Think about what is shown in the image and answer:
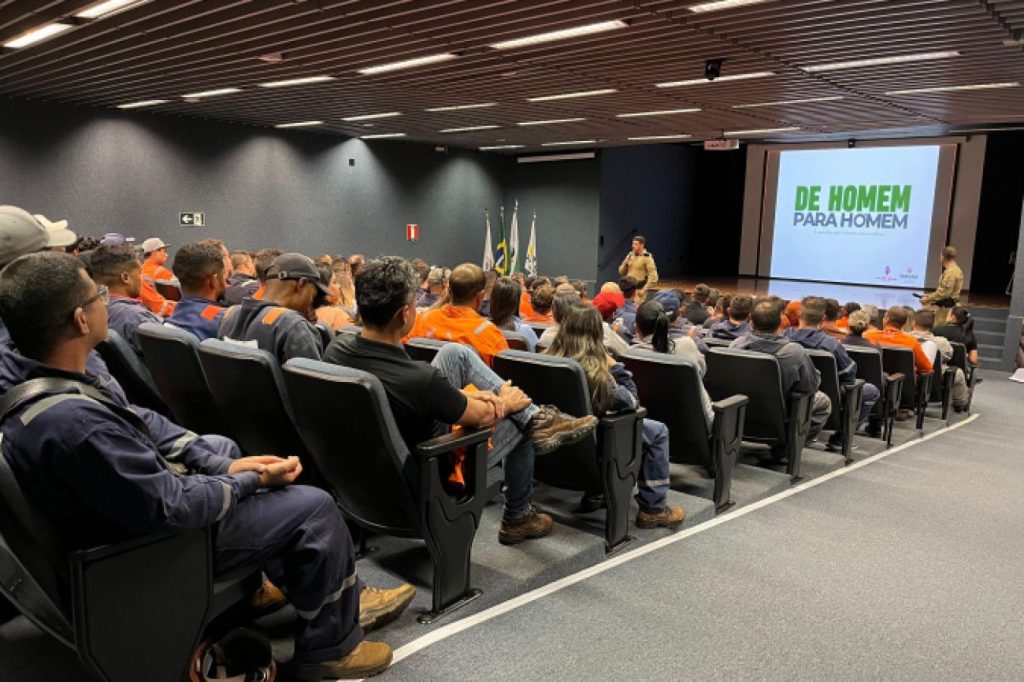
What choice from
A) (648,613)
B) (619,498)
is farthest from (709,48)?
(648,613)

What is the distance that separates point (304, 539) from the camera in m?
1.90

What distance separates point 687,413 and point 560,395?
0.90 metres

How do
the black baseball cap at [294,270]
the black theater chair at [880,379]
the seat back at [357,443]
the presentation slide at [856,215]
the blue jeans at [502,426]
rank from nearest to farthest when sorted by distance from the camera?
1. the seat back at [357,443]
2. the blue jeans at [502,426]
3. the black baseball cap at [294,270]
4. the black theater chair at [880,379]
5. the presentation slide at [856,215]

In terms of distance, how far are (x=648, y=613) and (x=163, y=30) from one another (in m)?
5.75

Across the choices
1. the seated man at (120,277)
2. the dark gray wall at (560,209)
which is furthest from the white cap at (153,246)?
the dark gray wall at (560,209)

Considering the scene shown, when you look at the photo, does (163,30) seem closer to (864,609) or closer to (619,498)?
(619,498)

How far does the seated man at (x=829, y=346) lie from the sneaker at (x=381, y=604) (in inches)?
127

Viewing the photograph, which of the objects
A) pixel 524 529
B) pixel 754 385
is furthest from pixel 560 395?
pixel 754 385

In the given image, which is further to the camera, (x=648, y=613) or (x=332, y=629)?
(x=648, y=613)

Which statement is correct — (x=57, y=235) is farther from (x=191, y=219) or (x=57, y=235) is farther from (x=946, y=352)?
(x=191, y=219)

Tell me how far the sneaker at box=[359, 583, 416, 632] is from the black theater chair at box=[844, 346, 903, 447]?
3880mm

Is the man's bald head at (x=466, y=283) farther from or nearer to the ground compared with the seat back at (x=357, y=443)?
farther from the ground

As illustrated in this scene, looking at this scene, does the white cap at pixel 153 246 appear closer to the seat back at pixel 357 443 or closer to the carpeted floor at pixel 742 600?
the carpeted floor at pixel 742 600

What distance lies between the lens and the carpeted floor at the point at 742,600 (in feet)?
7.55
